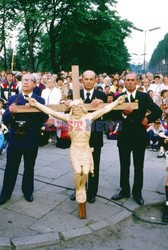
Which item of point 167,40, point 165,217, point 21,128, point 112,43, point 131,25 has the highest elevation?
point 167,40

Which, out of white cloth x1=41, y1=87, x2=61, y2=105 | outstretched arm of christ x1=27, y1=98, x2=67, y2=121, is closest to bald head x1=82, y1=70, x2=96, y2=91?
outstretched arm of christ x1=27, y1=98, x2=67, y2=121

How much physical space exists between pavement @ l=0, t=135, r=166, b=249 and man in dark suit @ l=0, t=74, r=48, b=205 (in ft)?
1.20

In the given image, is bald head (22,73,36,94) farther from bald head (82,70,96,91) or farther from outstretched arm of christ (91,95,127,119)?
outstretched arm of christ (91,95,127,119)

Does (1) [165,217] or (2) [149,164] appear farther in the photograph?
(2) [149,164]

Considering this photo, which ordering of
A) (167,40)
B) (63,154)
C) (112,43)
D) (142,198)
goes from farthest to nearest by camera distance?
(167,40)
(112,43)
(63,154)
(142,198)

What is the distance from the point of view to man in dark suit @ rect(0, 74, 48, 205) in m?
4.50

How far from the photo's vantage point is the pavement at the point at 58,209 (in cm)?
385

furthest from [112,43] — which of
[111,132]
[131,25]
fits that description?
[111,132]

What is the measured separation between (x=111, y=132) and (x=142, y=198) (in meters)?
5.11

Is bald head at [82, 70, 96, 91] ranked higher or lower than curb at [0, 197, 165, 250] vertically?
higher

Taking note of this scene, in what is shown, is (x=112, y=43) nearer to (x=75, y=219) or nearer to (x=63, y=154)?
(x=63, y=154)

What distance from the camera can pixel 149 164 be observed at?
733cm

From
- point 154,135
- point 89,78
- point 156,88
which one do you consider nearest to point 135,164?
point 89,78

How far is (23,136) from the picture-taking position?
4602 millimetres
